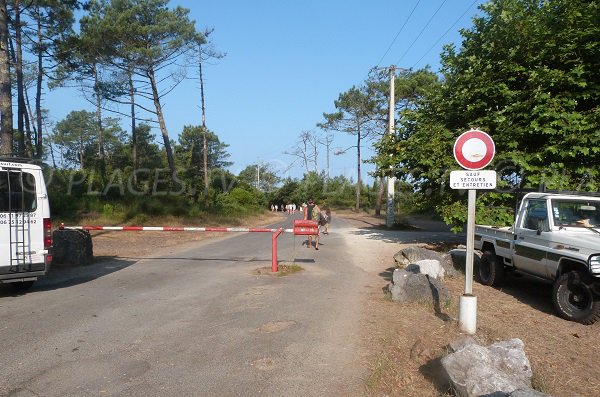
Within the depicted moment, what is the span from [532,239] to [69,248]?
11.2 m

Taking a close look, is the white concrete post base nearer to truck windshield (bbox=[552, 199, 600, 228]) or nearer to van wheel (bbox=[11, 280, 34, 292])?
truck windshield (bbox=[552, 199, 600, 228])

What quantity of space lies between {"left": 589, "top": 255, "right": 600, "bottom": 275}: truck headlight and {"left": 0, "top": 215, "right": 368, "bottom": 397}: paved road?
3.51 m

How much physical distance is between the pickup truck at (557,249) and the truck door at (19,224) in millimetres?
9056

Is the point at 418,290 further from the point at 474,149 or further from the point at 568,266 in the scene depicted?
the point at 474,149

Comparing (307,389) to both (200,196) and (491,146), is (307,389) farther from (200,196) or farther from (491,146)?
(200,196)

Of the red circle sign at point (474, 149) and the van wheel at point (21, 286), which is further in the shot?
the van wheel at point (21, 286)

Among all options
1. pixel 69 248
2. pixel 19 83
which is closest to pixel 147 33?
pixel 19 83

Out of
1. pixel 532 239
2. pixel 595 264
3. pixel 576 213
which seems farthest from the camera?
pixel 532 239

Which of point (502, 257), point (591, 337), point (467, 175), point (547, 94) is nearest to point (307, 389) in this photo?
point (467, 175)

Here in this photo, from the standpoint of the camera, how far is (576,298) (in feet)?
25.3

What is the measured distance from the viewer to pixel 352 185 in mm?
85812

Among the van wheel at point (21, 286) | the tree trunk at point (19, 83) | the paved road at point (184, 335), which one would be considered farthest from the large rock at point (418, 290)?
the tree trunk at point (19, 83)

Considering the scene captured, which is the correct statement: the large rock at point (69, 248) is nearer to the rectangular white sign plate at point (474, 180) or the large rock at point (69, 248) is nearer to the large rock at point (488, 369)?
the rectangular white sign plate at point (474, 180)

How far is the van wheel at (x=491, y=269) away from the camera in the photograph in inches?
409
